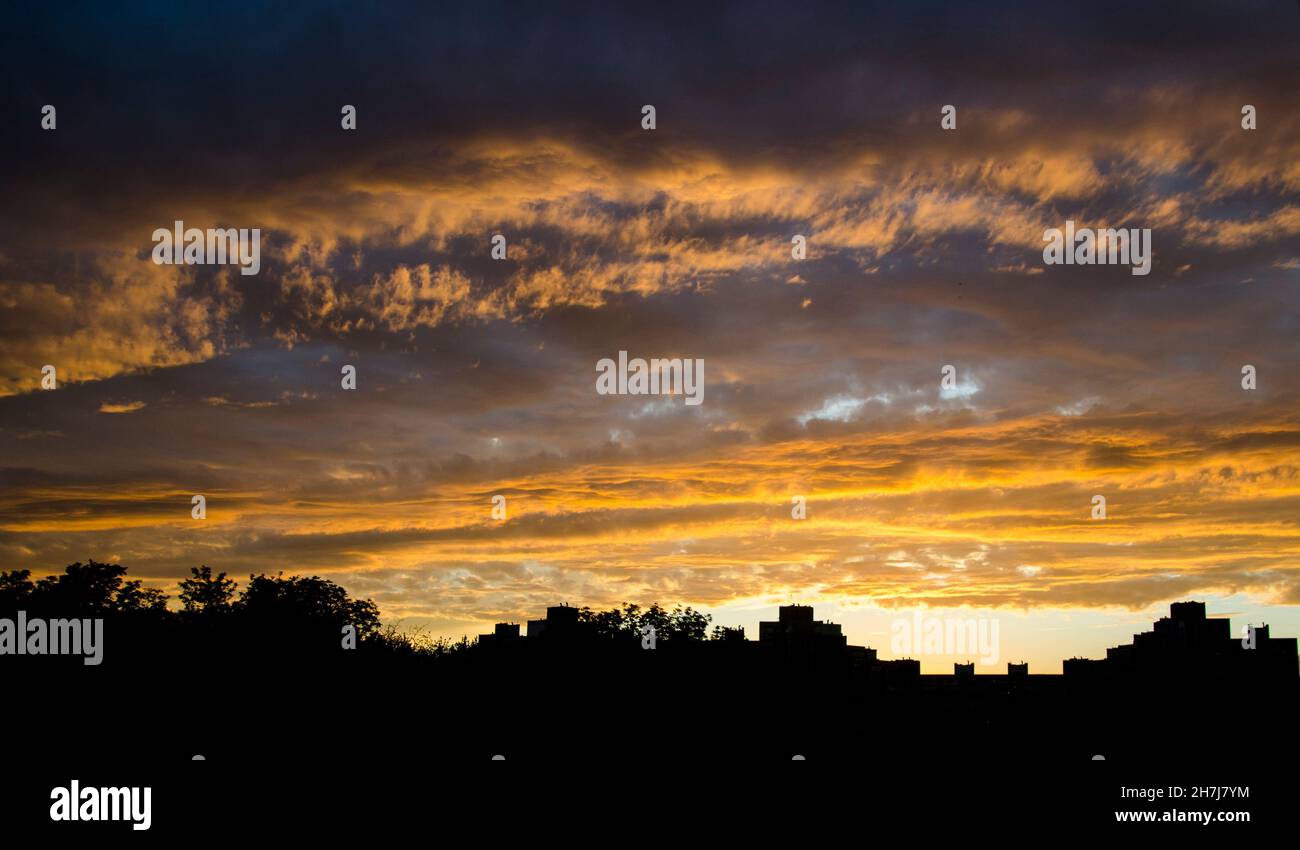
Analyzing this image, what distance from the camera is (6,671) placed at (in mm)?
55125

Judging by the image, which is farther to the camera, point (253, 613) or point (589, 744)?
point (253, 613)

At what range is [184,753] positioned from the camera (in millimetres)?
49875

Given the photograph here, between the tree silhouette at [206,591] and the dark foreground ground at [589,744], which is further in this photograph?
the tree silhouette at [206,591]

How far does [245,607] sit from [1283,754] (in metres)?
83.3

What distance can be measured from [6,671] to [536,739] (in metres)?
26.4

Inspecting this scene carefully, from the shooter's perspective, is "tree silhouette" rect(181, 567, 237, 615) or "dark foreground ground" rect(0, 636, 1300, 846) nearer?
"dark foreground ground" rect(0, 636, 1300, 846)

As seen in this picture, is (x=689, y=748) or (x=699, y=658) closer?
(x=689, y=748)

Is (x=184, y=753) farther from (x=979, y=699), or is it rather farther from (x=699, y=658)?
(x=979, y=699)

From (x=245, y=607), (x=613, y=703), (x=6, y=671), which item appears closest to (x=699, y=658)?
(x=613, y=703)
